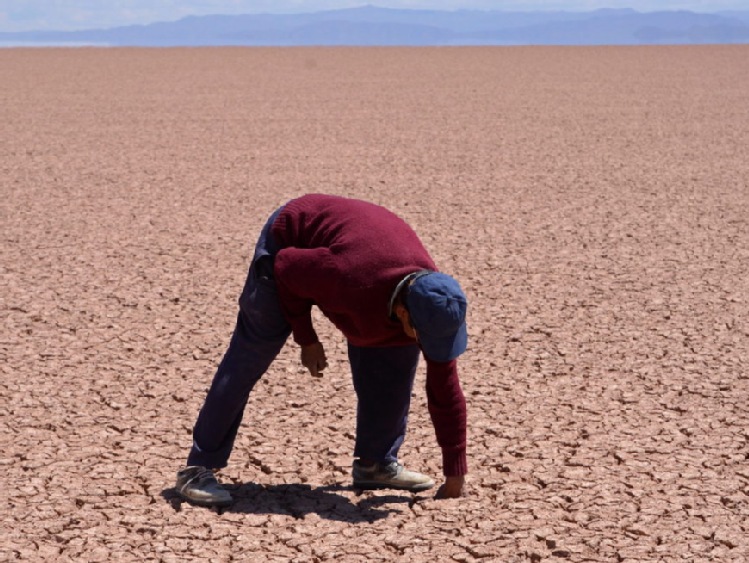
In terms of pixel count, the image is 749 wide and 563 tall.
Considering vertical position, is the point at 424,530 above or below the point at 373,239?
below

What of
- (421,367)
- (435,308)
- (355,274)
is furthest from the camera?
(421,367)

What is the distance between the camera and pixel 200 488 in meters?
3.99

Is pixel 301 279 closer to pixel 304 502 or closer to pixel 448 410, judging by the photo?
pixel 448 410

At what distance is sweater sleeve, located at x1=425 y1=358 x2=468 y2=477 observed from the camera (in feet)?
11.8

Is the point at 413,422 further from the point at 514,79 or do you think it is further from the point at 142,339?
the point at 514,79

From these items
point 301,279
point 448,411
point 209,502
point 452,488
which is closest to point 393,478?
point 452,488

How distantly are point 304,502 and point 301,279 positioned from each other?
3.44 ft

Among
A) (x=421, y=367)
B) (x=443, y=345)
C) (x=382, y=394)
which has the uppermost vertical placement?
(x=443, y=345)

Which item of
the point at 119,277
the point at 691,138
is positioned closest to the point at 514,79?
the point at 691,138

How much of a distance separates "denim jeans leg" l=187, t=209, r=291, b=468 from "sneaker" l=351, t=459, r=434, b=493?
0.56 meters

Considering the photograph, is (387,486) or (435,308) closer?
(435,308)

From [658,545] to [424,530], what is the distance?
818mm

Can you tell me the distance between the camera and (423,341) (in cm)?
344

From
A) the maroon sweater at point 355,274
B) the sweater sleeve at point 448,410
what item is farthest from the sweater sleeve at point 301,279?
the sweater sleeve at point 448,410
